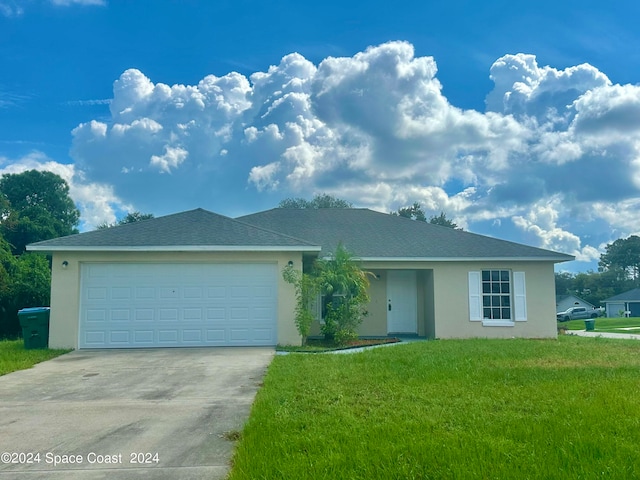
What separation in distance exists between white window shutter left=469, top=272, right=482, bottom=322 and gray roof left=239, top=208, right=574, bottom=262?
659mm

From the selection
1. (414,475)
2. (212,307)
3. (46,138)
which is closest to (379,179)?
(212,307)

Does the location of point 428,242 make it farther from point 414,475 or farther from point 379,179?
point 414,475

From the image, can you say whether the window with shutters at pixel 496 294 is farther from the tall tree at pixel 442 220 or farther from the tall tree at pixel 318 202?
the tall tree at pixel 318 202

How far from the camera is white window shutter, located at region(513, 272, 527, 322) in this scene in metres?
15.4

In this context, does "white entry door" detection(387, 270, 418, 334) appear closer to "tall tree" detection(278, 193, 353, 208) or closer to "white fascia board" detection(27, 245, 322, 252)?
"white fascia board" detection(27, 245, 322, 252)

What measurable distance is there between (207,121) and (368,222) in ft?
23.5

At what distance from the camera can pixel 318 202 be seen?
141 ft

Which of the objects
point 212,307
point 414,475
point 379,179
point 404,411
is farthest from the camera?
point 379,179

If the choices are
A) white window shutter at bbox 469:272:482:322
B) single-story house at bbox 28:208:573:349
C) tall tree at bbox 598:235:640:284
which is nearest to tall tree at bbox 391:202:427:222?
white window shutter at bbox 469:272:482:322

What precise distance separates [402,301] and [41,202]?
4067 cm

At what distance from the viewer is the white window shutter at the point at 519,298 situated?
15.4 metres

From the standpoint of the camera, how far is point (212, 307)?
1318cm

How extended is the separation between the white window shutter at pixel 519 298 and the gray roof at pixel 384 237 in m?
0.75

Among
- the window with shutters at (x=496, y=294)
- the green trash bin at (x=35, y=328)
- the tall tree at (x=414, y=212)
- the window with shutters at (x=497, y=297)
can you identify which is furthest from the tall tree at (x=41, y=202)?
the window with shutters at (x=496, y=294)
